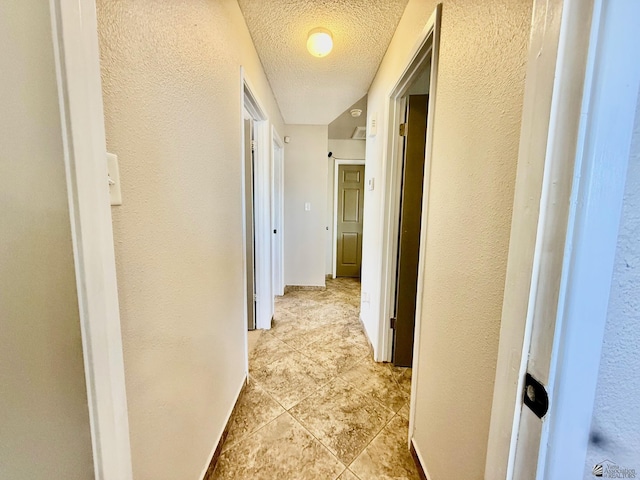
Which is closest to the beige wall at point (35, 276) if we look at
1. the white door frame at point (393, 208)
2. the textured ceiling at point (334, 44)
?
the white door frame at point (393, 208)

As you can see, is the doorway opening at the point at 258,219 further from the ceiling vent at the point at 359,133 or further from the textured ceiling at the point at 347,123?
the ceiling vent at the point at 359,133

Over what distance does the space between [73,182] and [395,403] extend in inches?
74.9

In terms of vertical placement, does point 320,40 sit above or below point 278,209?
above

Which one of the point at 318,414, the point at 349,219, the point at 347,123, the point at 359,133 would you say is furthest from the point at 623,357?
the point at 349,219

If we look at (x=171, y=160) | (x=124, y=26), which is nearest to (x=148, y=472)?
(x=171, y=160)

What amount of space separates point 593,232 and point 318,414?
1.68 m

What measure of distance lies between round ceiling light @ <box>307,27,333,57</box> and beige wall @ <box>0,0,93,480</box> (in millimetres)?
1611

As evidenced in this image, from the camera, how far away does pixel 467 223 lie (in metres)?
0.88

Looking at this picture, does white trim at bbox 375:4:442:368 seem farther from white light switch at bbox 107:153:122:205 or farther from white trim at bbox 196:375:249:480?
white light switch at bbox 107:153:122:205

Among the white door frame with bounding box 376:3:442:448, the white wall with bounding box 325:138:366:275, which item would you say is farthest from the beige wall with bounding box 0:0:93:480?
the white wall with bounding box 325:138:366:275

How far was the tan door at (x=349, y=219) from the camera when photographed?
444cm

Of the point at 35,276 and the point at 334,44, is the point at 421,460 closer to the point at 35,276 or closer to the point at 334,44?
the point at 35,276

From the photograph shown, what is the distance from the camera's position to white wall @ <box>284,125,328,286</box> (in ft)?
11.8

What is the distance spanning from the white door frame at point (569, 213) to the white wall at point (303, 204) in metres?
3.38
